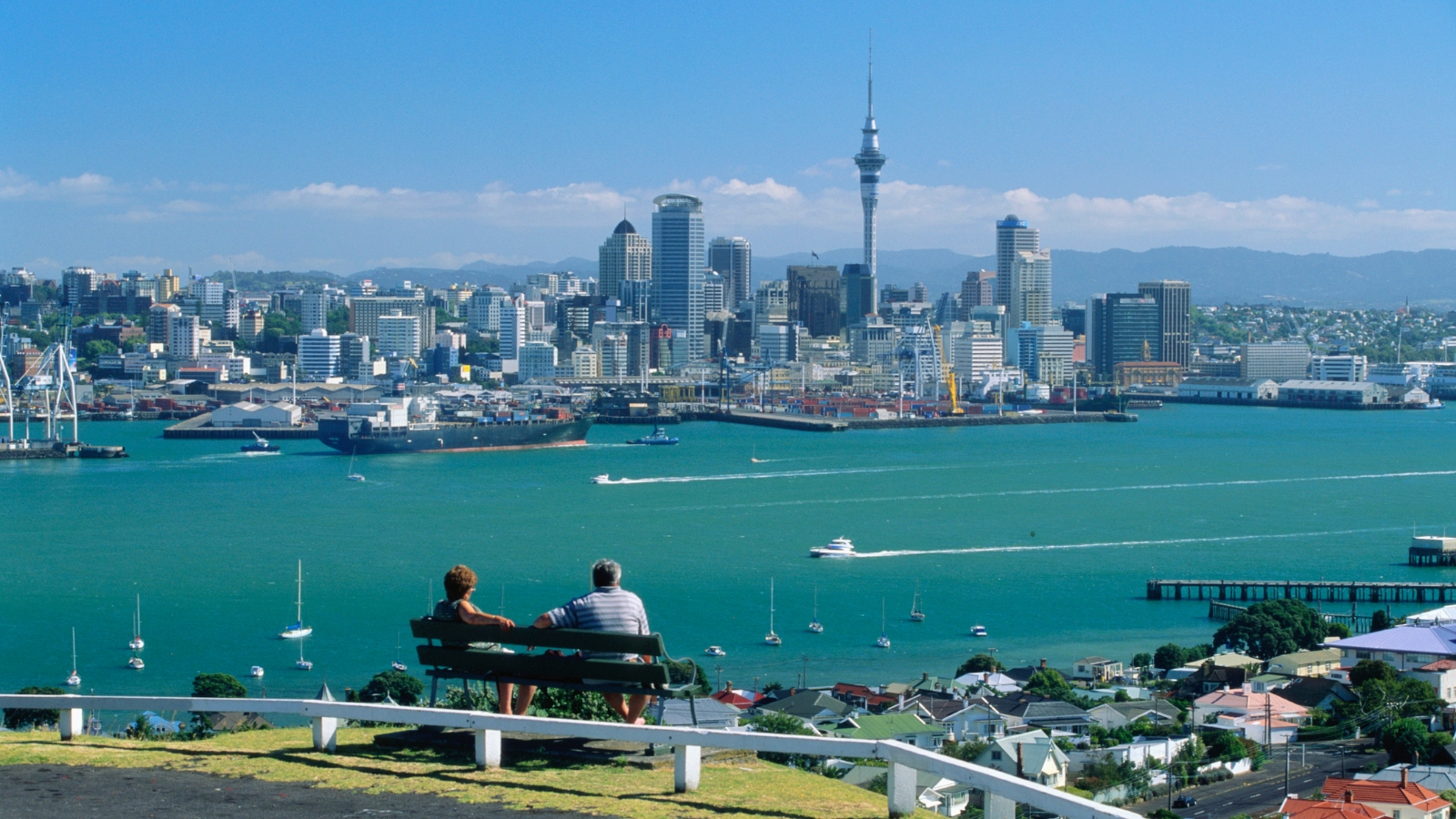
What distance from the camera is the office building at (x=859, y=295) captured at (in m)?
78.4

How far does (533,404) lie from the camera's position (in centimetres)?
4134

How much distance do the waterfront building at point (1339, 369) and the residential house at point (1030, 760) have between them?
170 feet

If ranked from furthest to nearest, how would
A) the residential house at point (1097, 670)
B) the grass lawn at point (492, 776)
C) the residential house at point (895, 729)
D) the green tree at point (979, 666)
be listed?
the residential house at point (1097, 670)
the green tree at point (979, 666)
the residential house at point (895, 729)
the grass lawn at point (492, 776)

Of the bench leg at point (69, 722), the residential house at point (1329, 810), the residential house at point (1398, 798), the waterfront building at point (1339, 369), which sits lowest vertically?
the residential house at point (1398, 798)

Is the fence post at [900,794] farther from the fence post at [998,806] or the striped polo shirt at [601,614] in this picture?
the striped polo shirt at [601,614]

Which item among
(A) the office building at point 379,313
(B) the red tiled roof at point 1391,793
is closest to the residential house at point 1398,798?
(B) the red tiled roof at point 1391,793

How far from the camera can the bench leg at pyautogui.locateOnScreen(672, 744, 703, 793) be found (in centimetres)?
204

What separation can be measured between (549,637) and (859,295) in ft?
254

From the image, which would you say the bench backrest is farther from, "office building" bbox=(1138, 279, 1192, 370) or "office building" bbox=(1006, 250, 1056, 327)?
"office building" bbox=(1006, 250, 1056, 327)

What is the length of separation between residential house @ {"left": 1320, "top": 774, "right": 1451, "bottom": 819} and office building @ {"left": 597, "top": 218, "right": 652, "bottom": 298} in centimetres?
7514

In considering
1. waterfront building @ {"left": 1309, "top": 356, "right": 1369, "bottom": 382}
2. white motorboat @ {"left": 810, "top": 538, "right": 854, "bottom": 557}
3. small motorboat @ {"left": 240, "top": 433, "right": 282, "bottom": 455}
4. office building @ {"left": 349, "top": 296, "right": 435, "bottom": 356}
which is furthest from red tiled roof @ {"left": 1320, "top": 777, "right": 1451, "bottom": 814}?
office building @ {"left": 349, "top": 296, "right": 435, "bottom": 356}

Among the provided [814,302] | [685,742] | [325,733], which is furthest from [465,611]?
[814,302]

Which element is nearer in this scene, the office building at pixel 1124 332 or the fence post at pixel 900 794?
the fence post at pixel 900 794

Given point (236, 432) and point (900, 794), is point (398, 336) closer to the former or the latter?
point (236, 432)
